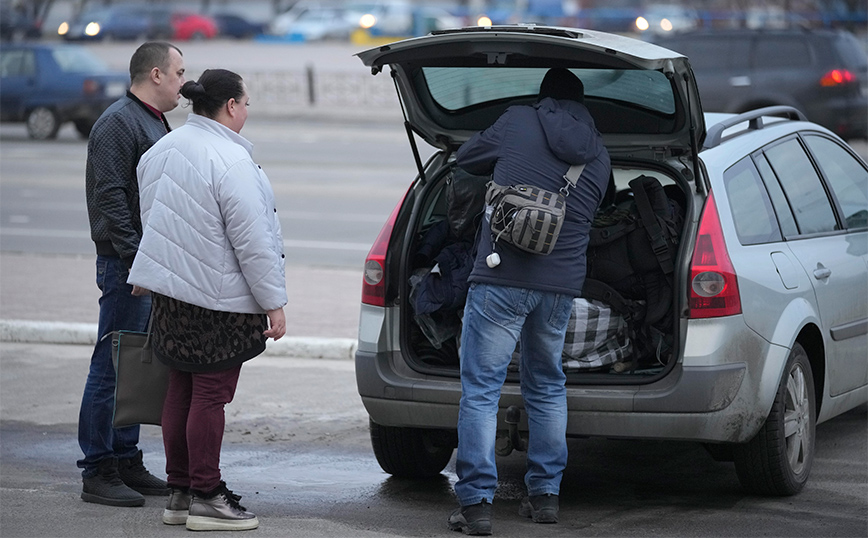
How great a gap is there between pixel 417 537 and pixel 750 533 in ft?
4.24

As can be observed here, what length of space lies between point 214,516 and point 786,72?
17.1 metres

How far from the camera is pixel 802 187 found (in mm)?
5875

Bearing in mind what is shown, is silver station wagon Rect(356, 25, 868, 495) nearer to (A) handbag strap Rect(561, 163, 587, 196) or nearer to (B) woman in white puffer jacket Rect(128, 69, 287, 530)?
(A) handbag strap Rect(561, 163, 587, 196)

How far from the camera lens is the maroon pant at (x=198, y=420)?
482 centimetres

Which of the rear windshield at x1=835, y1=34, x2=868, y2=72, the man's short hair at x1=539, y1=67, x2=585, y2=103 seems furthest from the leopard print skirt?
the rear windshield at x1=835, y1=34, x2=868, y2=72

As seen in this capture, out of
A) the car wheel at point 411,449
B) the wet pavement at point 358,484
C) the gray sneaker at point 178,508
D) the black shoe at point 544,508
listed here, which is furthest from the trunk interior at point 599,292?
the gray sneaker at point 178,508

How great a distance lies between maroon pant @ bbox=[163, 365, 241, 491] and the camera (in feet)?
15.8

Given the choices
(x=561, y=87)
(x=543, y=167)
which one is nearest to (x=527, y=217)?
(x=543, y=167)

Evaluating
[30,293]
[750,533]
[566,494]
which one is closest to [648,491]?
[566,494]

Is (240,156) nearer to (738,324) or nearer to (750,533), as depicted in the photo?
(738,324)

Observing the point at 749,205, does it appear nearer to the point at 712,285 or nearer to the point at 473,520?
the point at 712,285

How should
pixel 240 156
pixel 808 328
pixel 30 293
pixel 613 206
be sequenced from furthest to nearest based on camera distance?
1. pixel 30 293
2. pixel 613 206
3. pixel 808 328
4. pixel 240 156

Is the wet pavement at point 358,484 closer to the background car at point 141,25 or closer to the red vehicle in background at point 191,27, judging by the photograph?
the background car at point 141,25

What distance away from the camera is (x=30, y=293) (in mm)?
9922
